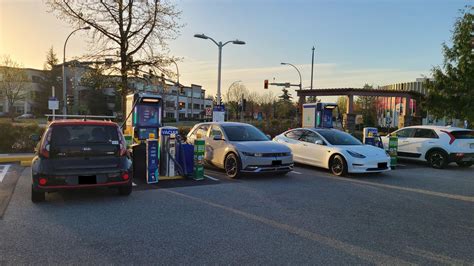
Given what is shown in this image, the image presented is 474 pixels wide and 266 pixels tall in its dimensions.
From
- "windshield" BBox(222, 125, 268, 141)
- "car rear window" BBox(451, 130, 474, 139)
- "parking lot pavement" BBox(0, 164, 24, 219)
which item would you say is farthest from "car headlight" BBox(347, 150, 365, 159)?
"parking lot pavement" BBox(0, 164, 24, 219)

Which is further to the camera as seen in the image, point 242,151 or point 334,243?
point 242,151

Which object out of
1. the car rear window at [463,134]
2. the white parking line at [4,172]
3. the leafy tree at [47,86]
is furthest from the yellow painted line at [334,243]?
the leafy tree at [47,86]

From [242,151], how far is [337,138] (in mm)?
3466

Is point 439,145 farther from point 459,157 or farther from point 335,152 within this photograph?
point 335,152

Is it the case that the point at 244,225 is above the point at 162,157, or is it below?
below

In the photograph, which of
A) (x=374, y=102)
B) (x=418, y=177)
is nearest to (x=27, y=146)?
(x=418, y=177)

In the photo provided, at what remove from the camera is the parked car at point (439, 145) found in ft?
41.3

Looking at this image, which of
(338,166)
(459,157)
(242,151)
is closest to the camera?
(242,151)

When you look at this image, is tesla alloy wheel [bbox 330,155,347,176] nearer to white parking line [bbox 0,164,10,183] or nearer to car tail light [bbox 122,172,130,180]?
car tail light [bbox 122,172,130,180]

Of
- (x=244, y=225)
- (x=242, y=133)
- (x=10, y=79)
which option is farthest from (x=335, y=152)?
(x=10, y=79)

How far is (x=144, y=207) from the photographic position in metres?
6.57

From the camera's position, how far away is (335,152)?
10.7 m

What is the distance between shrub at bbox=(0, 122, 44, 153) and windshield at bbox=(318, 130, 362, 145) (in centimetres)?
1180

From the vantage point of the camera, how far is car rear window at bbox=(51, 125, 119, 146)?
6.75 m
